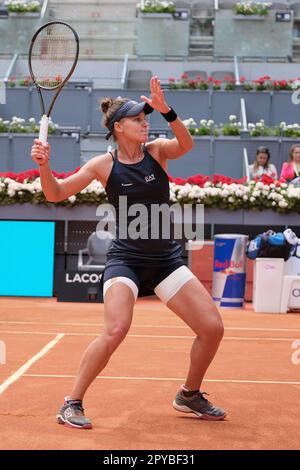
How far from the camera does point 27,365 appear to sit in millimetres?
6520

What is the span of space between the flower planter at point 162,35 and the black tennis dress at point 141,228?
18.4 metres

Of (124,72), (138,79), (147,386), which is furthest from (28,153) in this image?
(147,386)

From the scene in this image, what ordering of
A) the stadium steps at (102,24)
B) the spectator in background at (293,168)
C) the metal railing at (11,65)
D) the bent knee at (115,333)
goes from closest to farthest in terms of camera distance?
the bent knee at (115,333) → the spectator in background at (293,168) → the metal railing at (11,65) → the stadium steps at (102,24)

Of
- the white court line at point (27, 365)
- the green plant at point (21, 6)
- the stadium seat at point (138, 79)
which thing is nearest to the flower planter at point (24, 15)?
the green plant at point (21, 6)

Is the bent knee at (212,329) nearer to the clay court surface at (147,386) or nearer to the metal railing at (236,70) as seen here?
the clay court surface at (147,386)

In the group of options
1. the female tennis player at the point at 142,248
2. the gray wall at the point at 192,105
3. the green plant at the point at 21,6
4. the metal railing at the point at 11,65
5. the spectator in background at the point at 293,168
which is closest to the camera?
the female tennis player at the point at 142,248

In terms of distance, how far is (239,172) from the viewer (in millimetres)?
15664

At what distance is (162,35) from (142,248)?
1893 cm

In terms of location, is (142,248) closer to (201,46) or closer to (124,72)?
(124,72)

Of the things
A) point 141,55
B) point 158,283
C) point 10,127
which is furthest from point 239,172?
Answer: point 158,283

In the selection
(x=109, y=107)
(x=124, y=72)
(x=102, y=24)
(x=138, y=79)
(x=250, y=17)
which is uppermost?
(x=250, y=17)

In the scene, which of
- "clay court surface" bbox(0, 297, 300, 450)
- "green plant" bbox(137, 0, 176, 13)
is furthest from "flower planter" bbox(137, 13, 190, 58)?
"clay court surface" bbox(0, 297, 300, 450)

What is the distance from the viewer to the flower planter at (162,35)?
22812 mm
